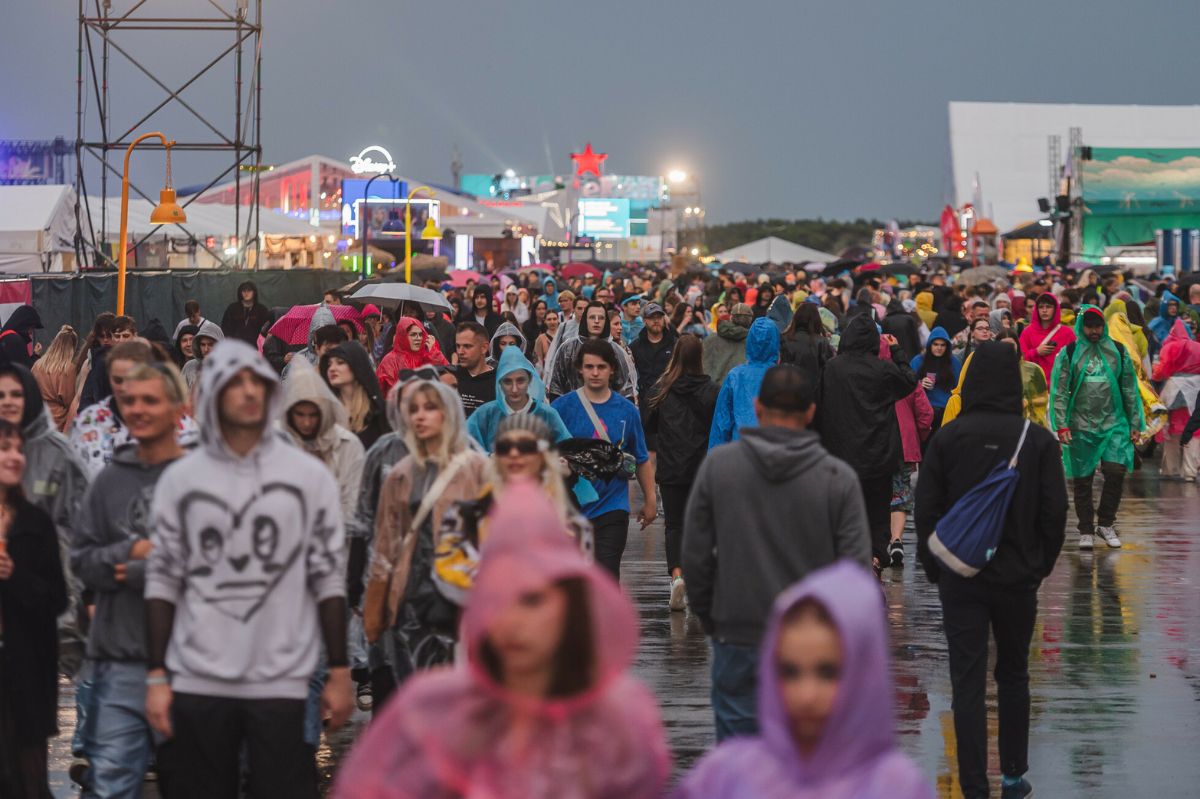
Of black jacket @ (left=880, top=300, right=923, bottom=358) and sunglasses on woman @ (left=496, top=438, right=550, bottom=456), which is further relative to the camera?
black jacket @ (left=880, top=300, right=923, bottom=358)

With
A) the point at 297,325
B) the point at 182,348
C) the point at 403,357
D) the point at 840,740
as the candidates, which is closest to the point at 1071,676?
the point at 403,357

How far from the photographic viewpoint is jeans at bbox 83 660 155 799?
539cm

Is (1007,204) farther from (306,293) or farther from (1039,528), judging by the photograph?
(1039,528)

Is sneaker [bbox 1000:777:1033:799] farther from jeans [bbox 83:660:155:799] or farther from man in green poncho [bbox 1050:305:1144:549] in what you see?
man in green poncho [bbox 1050:305:1144:549]

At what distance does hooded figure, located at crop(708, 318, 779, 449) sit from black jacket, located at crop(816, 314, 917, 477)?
84 centimetres

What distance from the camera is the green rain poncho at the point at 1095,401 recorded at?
13.1 meters

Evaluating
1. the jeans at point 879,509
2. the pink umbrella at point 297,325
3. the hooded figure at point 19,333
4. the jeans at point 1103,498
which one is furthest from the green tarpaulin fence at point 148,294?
the jeans at point 879,509

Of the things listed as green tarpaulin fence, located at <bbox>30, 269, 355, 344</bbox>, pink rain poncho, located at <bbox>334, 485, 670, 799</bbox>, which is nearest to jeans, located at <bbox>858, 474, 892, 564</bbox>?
pink rain poncho, located at <bbox>334, 485, 670, 799</bbox>

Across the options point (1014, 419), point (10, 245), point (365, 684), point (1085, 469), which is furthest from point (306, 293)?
point (1014, 419)

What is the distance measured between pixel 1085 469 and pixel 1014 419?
6810 mm

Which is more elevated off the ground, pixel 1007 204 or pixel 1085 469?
pixel 1007 204

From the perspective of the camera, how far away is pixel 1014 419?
6852 mm

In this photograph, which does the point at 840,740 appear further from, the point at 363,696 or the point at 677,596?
the point at 677,596

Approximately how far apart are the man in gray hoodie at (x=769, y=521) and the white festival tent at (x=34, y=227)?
3156 cm
